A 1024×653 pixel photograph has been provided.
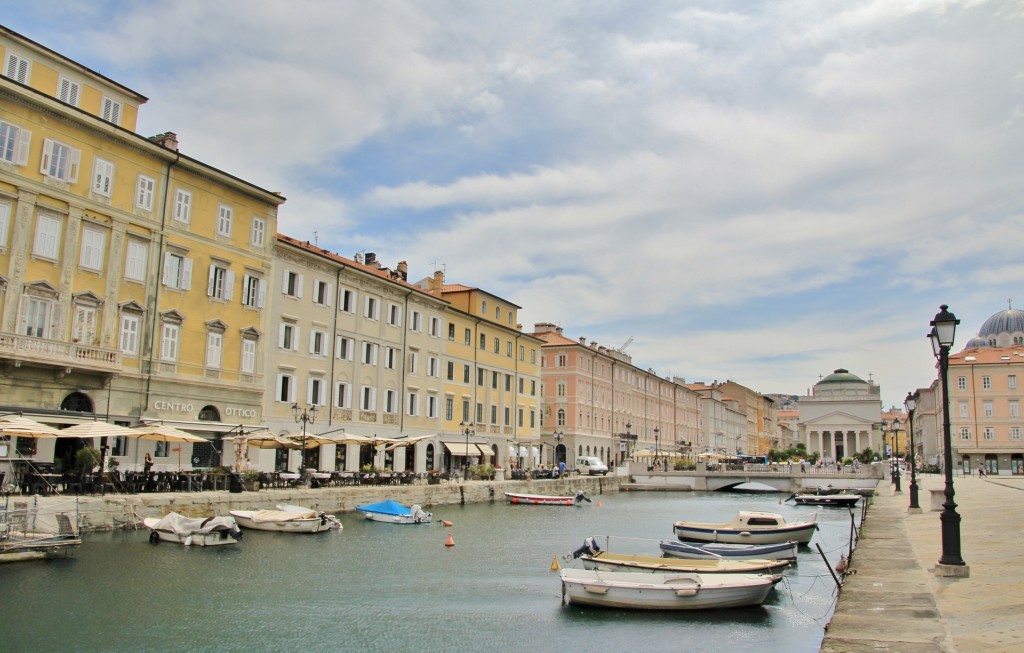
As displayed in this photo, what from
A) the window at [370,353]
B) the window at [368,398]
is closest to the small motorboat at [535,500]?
the window at [368,398]

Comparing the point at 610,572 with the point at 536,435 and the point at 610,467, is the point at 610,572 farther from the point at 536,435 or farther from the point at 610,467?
the point at 610,467

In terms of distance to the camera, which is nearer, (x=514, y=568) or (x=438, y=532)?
(x=514, y=568)

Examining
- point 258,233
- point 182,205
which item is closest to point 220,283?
point 258,233

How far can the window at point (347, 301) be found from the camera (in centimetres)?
5000

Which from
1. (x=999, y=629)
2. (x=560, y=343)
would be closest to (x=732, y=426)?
(x=560, y=343)

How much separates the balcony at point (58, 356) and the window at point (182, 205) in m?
8.19

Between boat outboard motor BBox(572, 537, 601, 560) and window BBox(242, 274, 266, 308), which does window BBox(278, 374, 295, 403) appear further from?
boat outboard motor BBox(572, 537, 601, 560)

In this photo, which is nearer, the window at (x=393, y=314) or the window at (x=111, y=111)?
the window at (x=111, y=111)

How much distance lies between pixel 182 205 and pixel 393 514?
62.0 ft

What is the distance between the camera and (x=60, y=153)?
112 ft

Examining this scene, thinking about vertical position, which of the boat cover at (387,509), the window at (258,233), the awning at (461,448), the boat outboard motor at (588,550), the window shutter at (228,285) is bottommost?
the boat cover at (387,509)

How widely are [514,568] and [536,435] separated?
4922 centimetres

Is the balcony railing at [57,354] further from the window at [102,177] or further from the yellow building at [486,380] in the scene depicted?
the yellow building at [486,380]

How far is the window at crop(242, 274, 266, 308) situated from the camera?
4294 centimetres
